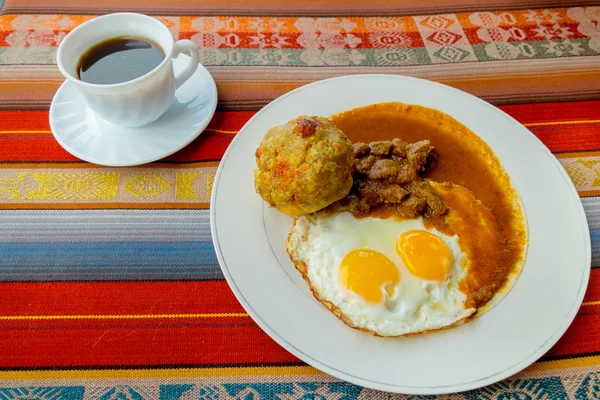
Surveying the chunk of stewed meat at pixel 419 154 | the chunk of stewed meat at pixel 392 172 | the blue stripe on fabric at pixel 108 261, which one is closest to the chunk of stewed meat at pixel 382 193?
the chunk of stewed meat at pixel 392 172

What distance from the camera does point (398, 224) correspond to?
2322 mm

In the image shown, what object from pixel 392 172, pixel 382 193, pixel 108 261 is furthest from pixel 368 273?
pixel 108 261

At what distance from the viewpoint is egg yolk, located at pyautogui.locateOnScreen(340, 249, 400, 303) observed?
2055 millimetres

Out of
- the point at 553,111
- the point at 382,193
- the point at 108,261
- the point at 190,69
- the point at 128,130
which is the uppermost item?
the point at 553,111

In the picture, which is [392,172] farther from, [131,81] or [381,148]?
[131,81]

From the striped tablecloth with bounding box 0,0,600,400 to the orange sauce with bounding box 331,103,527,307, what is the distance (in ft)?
1.25

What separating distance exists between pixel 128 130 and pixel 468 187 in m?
1.75

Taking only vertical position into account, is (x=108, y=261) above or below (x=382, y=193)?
below

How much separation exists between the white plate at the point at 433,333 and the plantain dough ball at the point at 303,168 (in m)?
0.17

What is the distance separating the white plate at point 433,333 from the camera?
1876mm

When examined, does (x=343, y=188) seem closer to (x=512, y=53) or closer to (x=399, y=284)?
(x=399, y=284)

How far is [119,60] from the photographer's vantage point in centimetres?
253

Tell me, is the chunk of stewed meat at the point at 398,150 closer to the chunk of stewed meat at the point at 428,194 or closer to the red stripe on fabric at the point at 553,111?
the chunk of stewed meat at the point at 428,194

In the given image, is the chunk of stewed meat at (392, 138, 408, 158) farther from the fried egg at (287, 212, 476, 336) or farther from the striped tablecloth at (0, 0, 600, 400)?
the striped tablecloth at (0, 0, 600, 400)
